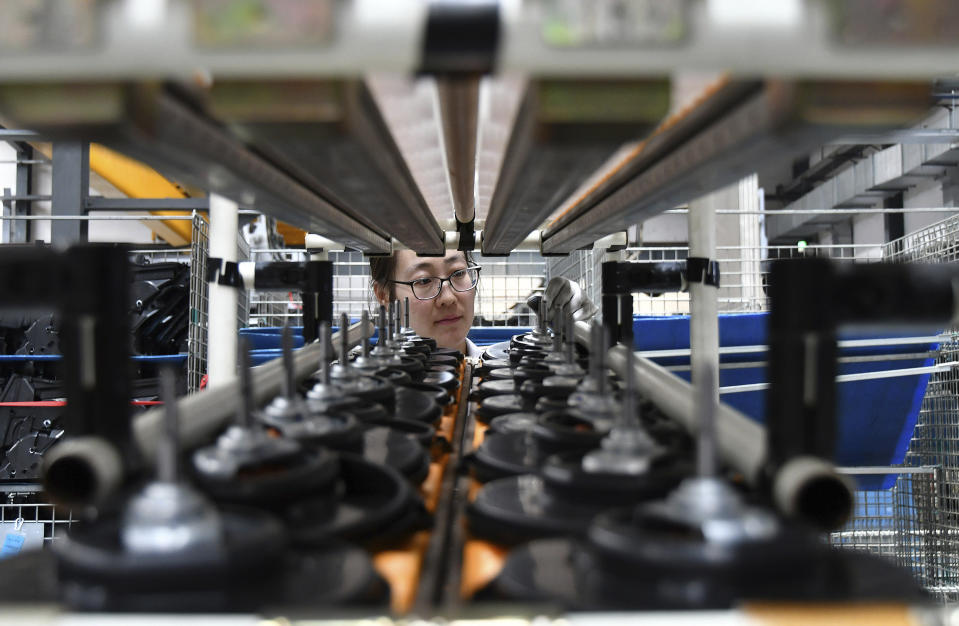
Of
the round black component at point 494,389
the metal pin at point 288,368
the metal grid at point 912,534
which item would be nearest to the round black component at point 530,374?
the round black component at point 494,389

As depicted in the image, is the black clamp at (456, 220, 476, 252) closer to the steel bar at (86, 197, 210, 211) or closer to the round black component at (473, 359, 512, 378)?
the round black component at (473, 359, 512, 378)

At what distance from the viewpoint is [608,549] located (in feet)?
1.12

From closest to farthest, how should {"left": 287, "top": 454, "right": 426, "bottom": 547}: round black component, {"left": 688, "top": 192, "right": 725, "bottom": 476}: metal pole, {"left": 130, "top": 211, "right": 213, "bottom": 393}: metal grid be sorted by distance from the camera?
{"left": 287, "top": 454, "right": 426, "bottom": 547}: round black component, {"left": 688, "top": 192, "right": 725, "bottom": 476}: metal pole, {"left": 130, "top": 211, "right": 213, "bottom": 393}: metal grid

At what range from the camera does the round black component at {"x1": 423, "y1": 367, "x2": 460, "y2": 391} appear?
1.04 m

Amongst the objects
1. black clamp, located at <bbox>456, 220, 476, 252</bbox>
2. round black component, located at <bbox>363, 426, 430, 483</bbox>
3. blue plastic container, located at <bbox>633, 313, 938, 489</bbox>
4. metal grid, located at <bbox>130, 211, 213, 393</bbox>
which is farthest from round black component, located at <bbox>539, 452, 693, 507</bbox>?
metal grid, located at <bbox>130, 211, 213, 393</bbox>

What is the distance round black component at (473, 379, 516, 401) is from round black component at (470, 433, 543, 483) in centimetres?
29

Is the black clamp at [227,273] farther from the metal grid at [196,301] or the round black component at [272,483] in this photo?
the metal grid at [196,301]

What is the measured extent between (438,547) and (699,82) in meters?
0.32

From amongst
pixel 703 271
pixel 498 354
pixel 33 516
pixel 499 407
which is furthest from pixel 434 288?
pixel 33 516

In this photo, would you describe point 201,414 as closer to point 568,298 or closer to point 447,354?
point 447,354

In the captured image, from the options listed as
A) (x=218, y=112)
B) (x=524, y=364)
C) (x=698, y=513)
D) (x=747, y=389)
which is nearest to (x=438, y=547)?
(x=698, y=513)

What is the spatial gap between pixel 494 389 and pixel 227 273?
1.51 feet

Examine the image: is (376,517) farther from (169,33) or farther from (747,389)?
(747,389)

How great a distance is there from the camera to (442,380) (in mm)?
1063
